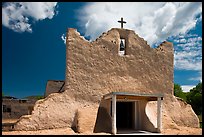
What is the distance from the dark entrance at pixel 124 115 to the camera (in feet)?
53.6

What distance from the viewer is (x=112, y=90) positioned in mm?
15680

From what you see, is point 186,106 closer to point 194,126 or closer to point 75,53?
point 194,126

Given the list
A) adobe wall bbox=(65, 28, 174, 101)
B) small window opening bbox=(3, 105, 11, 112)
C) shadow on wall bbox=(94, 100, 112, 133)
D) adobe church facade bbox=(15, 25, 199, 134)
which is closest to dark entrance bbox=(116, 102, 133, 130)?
adobe church facade bbox=(15, 25, 199, 134)

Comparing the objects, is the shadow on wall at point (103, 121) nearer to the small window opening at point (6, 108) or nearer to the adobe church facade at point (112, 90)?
the adobe church facade at point (112, 90)

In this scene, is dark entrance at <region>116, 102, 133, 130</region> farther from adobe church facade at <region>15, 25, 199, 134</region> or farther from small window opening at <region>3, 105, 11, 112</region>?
small window opening at <region>3, 105, 11, 112</region>

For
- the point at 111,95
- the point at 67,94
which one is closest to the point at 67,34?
the point at 67,94

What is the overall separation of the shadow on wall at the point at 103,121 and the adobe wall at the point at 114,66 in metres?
0.72

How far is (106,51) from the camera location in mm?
16016

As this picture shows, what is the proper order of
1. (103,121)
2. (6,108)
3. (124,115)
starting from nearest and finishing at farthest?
(103,121) → (124,115) → (6,108)

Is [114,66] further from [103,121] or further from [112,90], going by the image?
[103,121]

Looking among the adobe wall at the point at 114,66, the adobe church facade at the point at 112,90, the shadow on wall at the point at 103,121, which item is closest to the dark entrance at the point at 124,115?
the adobe church facade at the point at 112,90

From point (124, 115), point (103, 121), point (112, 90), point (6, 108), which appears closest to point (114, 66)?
point (112, 90)

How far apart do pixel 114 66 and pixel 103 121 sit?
12.3 feet

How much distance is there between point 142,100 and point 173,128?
2.65 meters
